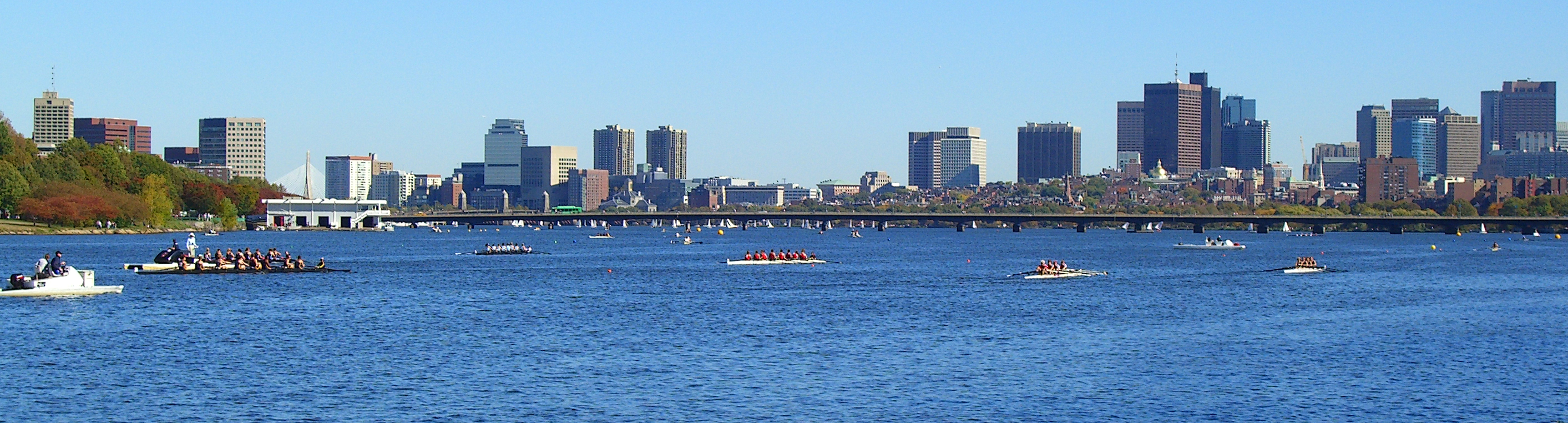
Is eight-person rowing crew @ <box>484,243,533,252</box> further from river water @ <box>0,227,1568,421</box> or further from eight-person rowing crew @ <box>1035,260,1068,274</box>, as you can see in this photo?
eight-person rowing crew @ <box>1035,260,1068,274</box>

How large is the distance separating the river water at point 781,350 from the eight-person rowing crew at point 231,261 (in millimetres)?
2796

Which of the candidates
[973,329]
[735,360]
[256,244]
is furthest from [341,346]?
[256,244]

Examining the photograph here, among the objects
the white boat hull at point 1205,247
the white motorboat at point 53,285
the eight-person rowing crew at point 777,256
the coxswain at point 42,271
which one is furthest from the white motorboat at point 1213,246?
the coxswain at point 42,271

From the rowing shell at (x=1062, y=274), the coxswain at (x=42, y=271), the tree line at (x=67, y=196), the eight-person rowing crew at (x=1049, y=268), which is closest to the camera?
the coxswain at (x=42, y=271)

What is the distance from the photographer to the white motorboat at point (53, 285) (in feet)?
228

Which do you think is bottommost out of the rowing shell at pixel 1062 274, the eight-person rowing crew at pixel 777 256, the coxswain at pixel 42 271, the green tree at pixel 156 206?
the rowing shell at pixel 1062 274

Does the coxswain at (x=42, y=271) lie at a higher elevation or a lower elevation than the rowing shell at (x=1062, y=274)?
higher

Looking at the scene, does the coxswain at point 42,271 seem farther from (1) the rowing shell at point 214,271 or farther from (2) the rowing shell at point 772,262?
(2) the rowing shell at point 772,262

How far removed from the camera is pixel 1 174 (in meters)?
171

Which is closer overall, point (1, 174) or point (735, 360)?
point (735, 360)

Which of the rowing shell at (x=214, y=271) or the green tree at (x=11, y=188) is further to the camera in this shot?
the green tree at (x=11, y=188)

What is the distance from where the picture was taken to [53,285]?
70250 mm

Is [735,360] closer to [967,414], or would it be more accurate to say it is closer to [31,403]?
[967,414]

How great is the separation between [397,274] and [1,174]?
9213cm
